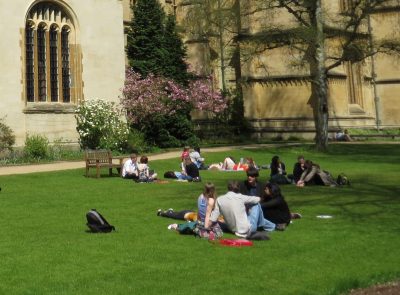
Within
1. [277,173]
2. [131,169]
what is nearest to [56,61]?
[131,169]

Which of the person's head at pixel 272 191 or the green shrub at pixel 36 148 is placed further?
the green shrub at pixel 36 148

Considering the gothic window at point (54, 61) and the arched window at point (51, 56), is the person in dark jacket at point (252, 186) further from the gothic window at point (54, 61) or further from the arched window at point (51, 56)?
the gothic window at point (54, 61)

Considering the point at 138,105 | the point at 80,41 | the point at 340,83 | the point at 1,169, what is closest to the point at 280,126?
the point at 340,83

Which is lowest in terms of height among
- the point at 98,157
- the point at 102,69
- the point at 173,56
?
the point at 98,157

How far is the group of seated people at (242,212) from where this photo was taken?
9258 mm

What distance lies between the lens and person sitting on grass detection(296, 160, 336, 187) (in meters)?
15.9

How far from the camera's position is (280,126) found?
3919 centimetres

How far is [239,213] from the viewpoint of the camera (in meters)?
9.25

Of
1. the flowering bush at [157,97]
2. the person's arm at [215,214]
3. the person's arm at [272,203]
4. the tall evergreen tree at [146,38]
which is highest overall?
the tall evergreen tree at [146,38]

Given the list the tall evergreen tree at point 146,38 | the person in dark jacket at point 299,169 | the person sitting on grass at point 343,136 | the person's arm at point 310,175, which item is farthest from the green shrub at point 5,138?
the person sitting on grass at point 343,136

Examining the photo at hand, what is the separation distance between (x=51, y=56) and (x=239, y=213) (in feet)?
72.2

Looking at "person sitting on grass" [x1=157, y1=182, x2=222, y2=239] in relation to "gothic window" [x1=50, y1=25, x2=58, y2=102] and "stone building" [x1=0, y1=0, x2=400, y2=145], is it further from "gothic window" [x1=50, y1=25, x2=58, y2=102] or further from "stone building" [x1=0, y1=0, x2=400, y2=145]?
"gothic window" [x1=50, y1=25, x2=58, y2=102]

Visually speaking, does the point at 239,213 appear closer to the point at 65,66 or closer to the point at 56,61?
the point at 56,61

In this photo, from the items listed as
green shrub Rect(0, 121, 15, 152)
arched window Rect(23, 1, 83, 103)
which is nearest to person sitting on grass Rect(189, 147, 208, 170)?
green shrub Rect(0, 121, 15, 152)
